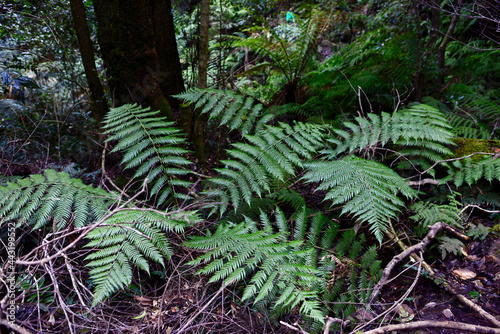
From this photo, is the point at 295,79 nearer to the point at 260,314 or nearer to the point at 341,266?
the point at 341,266

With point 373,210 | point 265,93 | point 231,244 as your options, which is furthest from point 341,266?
point 265,93

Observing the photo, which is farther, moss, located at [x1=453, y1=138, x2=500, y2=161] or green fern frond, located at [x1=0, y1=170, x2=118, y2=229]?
moss, located at [x1=453, y1=138, x2=500, y2=161]

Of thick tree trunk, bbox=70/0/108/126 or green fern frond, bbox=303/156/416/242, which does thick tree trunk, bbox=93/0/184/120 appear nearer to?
thick tree trunk, bbox=70/0/108/126

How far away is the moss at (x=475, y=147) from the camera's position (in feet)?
6.83

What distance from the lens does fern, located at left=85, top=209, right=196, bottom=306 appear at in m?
1.28

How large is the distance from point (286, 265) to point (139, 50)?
1991 mm

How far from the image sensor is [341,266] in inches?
61.6

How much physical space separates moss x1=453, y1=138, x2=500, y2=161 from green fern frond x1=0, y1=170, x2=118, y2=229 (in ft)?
8.09

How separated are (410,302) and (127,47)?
2.61 meters

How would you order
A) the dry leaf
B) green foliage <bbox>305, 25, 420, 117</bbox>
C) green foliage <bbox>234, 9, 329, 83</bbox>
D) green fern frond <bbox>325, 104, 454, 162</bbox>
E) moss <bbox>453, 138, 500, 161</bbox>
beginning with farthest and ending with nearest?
green foliage <bbox>234, 9, 329, 83</bbox> → green foliage <bbox>305, 25, 420, 117</bbox> → moss <bbox>453, 138, 500, 161</bbox> → green fern frond <bbox>325, 104, 454, 162</bbox> → the dry leaf

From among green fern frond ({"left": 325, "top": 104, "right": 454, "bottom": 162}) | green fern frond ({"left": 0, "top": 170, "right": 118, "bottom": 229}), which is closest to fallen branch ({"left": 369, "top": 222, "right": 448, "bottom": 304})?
green fern frond ({"left": 325, "top": 104, "right": 454, "bottom": 162})

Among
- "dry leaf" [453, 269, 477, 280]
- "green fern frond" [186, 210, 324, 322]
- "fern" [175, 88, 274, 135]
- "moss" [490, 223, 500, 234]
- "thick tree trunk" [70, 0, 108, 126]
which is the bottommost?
"dry leaf" [453, 269, 477, 280]

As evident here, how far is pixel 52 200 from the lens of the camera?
1.51m

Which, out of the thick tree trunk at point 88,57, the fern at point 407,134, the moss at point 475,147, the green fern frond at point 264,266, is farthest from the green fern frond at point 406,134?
the thick tree trunk at point 88,57
